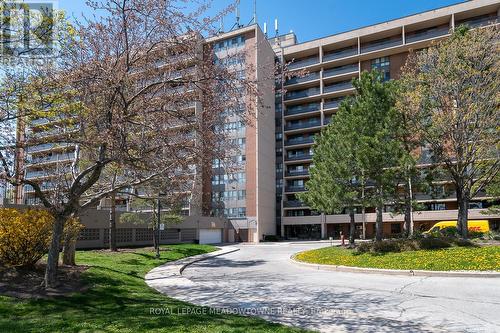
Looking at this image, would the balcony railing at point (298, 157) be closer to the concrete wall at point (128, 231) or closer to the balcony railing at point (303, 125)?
the balcony railing at point (303, 125)

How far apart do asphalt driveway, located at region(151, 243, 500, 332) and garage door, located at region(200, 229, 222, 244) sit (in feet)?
126

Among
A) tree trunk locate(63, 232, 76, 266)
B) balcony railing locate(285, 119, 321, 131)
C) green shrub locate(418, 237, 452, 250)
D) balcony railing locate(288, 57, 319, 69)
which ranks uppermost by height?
balcony railing locate(288, 57, 319, 69)

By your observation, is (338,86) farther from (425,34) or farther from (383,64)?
(425,34)

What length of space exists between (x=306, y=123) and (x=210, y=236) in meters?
29.4

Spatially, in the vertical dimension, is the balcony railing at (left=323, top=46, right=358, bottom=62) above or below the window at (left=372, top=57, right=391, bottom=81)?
above

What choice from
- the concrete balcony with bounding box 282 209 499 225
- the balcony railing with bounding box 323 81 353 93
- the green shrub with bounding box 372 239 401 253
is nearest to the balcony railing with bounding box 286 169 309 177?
the concrete balcony with bounding box 282 209 499 225

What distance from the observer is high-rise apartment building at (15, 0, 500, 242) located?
63.9m

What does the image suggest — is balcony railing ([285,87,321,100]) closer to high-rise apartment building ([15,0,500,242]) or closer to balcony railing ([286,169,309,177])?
high-rise apartment building ([15,0,500,242])

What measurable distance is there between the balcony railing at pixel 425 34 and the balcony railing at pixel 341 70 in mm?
9372

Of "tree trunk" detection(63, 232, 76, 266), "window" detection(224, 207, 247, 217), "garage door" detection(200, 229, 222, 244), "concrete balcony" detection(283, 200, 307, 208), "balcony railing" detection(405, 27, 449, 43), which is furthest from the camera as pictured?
"concrete balcony" detection(283, 200, 307, 208)

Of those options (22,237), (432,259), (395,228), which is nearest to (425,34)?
(395,228)

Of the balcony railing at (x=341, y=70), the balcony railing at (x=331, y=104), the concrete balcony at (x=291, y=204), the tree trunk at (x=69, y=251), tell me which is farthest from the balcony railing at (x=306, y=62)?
the tree trunk at (x=69, y=251)

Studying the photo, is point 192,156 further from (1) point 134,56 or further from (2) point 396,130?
(2) point 396,130

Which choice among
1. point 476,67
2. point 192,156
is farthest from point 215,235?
point 192,156
